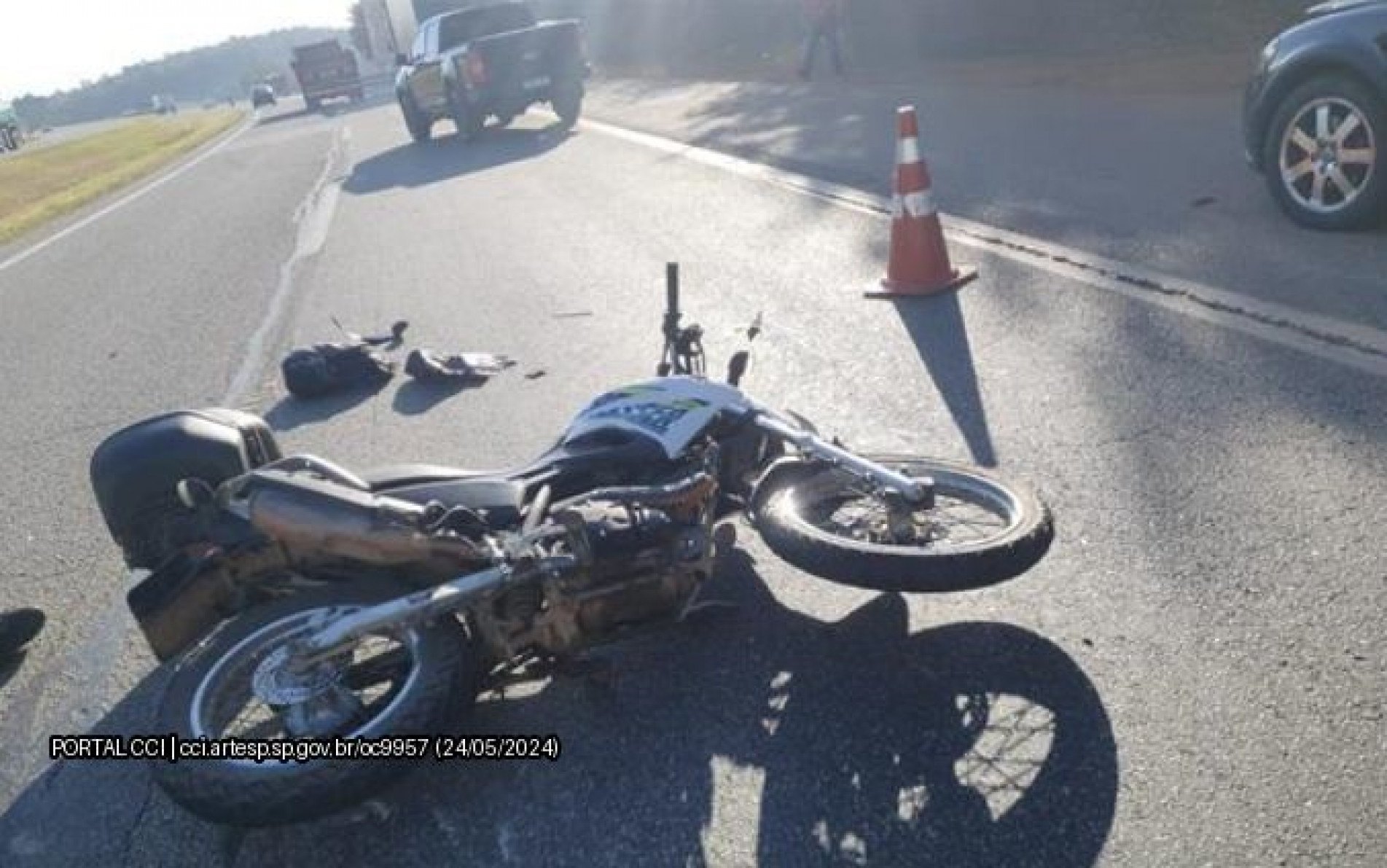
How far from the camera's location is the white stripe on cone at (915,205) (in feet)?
22.4

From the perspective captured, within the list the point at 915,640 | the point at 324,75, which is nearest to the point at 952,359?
the point at 915,640

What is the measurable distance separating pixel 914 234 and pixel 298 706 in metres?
5.00

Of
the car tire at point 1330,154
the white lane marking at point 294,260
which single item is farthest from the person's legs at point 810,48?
the car tire at point 1330,154

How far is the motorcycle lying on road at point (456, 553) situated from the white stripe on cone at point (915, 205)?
3.52 metres

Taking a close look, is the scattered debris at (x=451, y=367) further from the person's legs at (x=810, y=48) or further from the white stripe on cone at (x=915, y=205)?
the person's legs at (x=810, y=48)

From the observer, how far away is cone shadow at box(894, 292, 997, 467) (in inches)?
188

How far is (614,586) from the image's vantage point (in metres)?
3.10

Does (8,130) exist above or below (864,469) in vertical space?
below

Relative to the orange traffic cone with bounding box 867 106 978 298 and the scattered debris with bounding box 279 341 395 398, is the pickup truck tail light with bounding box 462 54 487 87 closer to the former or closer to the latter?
the scattered debris with bounding box 279 341 395 398

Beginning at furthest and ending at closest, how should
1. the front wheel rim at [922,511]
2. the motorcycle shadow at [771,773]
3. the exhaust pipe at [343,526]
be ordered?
1. the front wheel rim at [922,511]
2. the exhaust pipe at [343,526]
3. the motorcycle shadow at [771,773]

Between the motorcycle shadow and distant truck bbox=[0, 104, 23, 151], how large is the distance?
58.5 metres

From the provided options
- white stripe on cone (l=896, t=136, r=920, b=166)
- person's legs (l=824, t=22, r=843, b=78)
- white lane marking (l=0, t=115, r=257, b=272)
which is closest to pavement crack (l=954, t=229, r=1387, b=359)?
white stripe on cone (l=896, t=136, r=920, b=166)

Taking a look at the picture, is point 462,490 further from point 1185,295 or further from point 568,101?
point 568,101

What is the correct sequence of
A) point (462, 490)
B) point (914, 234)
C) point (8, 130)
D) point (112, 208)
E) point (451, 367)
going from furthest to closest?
1. point (8, 130)
2. point (112, 208)
3. point (914, 234)
4. point (451, 367)
5. point (462, 490)
